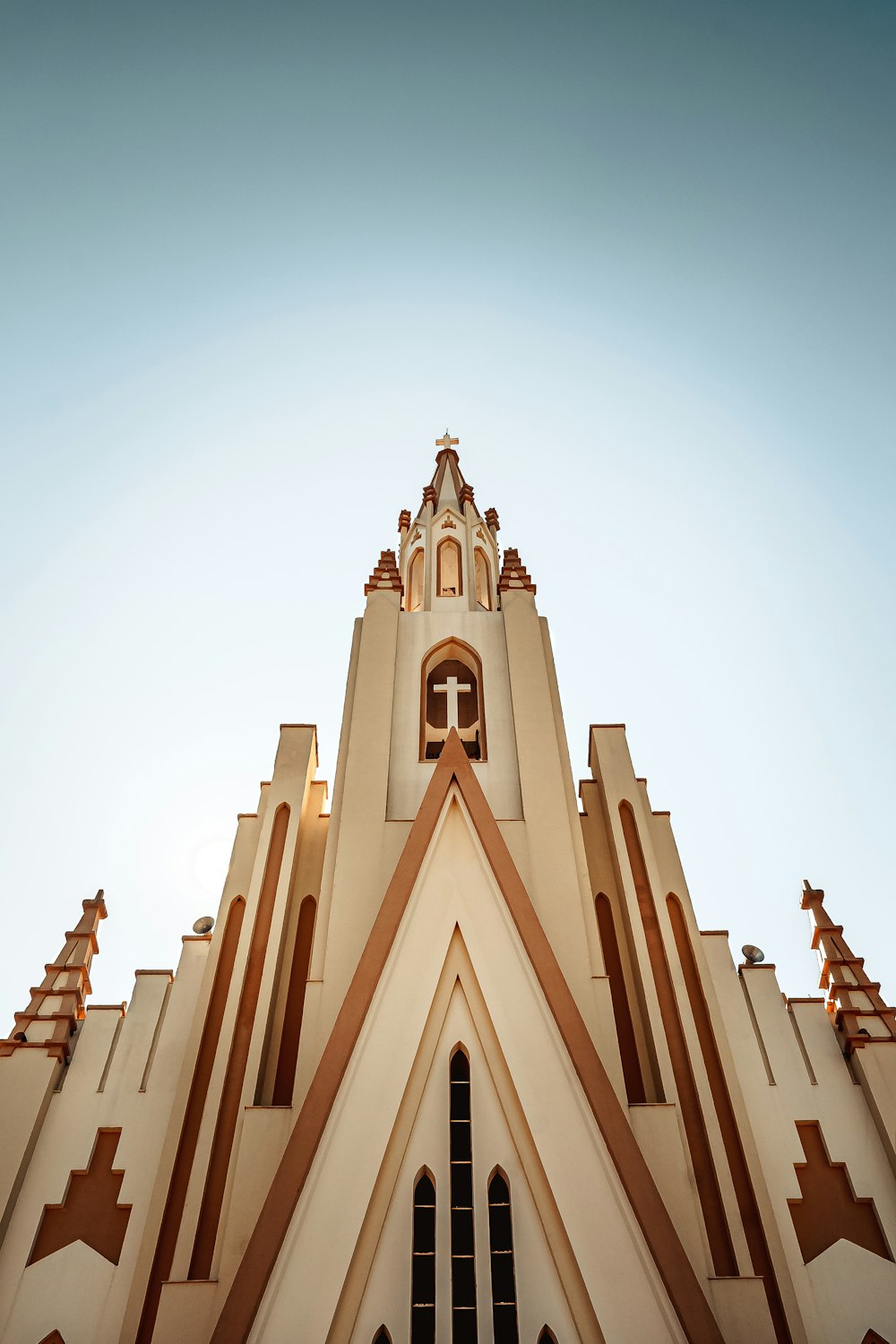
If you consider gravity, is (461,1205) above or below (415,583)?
below

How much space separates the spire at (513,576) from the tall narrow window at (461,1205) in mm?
10648

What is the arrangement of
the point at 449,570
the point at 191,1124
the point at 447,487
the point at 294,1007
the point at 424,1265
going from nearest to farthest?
the point at 424,1265
the point at 191,1124
the point at 294,1007
the point at 449,570
the point at 447,487

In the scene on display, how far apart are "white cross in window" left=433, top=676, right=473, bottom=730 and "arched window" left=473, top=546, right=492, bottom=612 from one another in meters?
4.02

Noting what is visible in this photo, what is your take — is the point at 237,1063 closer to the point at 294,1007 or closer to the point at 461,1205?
the point at 294,1007

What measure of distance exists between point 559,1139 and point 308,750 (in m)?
7.54

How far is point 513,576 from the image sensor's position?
19953 millimetres

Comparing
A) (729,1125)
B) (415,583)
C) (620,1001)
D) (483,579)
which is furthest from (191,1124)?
(483,579)

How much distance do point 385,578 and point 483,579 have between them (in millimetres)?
3027

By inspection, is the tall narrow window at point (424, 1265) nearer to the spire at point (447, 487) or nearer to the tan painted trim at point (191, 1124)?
the tan painted trim at point (191, 1124)

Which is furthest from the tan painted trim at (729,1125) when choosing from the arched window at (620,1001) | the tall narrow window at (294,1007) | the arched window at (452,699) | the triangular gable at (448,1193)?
the tall narrow window at (294,1007)

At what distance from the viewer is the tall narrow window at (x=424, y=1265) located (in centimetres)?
897

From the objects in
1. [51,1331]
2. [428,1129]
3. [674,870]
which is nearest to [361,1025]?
[428,1129]

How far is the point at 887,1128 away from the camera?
11.2 m

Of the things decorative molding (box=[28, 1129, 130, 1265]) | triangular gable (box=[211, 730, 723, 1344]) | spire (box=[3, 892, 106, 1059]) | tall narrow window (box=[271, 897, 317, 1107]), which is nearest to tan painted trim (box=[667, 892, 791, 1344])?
triangular gable (box=[211, 730, 723, 1344])
